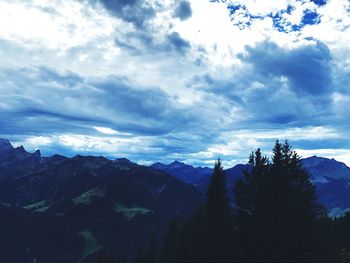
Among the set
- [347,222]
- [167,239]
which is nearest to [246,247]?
[167,239]

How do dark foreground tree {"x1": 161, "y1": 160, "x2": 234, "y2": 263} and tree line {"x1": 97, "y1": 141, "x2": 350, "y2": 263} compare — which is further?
dark foreground tree {"x1": 161, "y1": 160, "x2": 234, "y2": 263}

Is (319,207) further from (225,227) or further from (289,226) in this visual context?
(225,227)

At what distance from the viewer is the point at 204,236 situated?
130 feet

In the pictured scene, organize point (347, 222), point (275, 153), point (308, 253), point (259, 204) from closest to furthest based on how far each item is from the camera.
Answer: point (308, 253)
point (259, 204)
point (275, 153)
point (347, 222)

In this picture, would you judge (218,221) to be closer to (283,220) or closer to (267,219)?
(267,219)

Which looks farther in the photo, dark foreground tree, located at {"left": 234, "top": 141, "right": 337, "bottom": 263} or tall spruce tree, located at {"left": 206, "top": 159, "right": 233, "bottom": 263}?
tall spruce tree, located at {"left": 206, "top": 159, "right": 233, "bottom": 263}

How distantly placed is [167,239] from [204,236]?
200 feet

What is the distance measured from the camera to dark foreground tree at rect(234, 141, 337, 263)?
113 ft

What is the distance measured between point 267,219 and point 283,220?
130cm

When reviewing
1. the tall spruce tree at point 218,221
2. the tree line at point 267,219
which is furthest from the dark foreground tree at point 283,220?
the tall spruce tree at point 218,221

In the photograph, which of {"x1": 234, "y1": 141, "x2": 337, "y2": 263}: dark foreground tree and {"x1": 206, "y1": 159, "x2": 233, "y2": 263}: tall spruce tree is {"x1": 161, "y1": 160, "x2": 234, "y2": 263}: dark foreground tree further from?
{"x1": 234, "y1": 141, "x2": 337, "y2": 263}: dark foreground tree

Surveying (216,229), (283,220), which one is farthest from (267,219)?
(216,229)

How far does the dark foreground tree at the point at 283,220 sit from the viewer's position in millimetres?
34344

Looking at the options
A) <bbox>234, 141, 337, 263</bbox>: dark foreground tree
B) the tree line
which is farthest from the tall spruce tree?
<bbox>234, 141, 337, 263</bbox>: dark foreground tree
